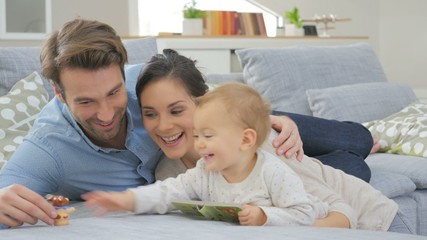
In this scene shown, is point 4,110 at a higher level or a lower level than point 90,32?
lower

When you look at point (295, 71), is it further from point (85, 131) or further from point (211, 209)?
point (211, 209)

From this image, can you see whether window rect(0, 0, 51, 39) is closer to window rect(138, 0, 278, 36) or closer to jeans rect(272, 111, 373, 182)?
window rect(138, 0, 278, 36)

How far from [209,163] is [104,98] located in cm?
41

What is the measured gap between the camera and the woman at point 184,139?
7.61ft

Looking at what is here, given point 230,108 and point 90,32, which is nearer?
point 230,108

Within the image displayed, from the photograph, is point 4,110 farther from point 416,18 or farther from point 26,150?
point 416,18

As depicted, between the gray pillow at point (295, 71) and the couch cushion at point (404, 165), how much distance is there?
1.87 feet

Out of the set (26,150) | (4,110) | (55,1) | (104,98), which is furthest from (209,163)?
(55,1)

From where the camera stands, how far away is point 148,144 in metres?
2.45

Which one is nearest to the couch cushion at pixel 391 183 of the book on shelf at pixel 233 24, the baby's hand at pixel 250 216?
the baby's hand at pixel 250 216

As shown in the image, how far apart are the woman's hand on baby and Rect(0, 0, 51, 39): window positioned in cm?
399

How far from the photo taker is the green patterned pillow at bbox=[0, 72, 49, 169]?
9.24 feet

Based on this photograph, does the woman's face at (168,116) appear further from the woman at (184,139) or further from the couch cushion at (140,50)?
the couch cushion at (140,50)

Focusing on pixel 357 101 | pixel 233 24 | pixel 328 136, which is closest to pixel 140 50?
pixel 328 136
